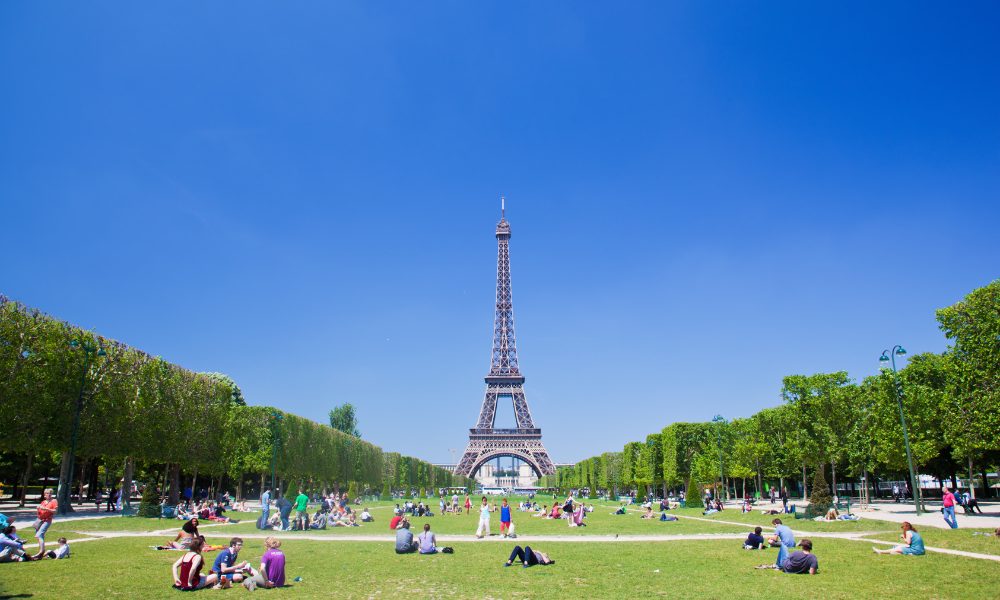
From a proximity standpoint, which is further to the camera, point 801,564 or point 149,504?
point 149,504

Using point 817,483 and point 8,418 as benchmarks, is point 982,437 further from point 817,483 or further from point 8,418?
point 8,418

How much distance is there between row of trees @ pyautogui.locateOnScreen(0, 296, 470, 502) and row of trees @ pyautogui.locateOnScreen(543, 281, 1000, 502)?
114 feet

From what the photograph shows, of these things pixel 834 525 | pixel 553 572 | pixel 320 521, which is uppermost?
pixel 553 572

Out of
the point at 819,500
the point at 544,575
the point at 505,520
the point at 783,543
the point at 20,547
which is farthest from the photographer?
the point at 819,500

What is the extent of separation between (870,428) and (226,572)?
45.0m

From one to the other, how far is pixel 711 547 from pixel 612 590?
9.52 m

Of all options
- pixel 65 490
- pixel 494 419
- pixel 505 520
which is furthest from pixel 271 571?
pixel 494 419

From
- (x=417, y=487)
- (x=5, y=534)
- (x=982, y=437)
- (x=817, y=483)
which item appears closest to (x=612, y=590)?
(x=5, y=534)

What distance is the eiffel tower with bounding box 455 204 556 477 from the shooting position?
11075cm

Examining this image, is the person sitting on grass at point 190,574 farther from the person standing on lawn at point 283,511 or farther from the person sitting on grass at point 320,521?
the person sitting on grass at point 320,521

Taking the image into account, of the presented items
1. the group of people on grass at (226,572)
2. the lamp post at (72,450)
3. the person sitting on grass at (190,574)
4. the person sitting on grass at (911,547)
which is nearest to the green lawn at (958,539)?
the person sitting on grass at (911,547)

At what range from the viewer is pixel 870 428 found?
44.8 meters

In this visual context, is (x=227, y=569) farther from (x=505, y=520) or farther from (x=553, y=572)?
(x=505, y=520)

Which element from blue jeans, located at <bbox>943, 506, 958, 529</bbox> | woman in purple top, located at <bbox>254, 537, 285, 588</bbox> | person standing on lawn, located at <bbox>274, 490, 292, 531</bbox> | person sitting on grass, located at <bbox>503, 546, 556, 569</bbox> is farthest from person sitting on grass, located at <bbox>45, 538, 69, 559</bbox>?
blue jeans, located at <bbox>943, 506, 958, 529</bbox>
